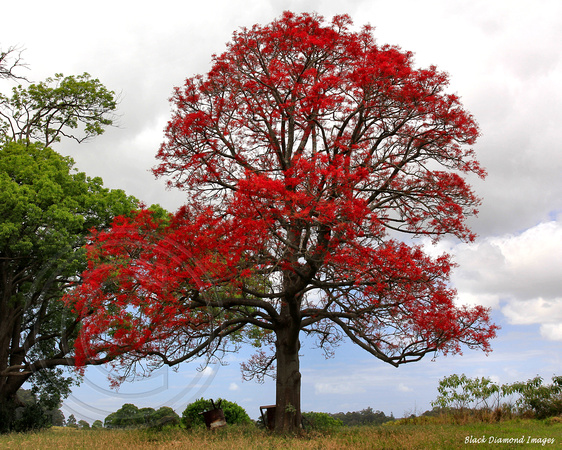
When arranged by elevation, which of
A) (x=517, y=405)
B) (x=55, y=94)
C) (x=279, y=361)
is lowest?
(x=517, y=405)

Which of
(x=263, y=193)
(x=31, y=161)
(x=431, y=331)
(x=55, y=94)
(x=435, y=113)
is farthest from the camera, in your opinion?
(x=55, y=94)

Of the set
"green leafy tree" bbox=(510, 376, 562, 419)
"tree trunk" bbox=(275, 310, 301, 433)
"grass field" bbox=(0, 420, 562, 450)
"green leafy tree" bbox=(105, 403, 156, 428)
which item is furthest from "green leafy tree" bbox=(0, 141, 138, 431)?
"green leafy tree" bbox=(510, 376, 562, 419)

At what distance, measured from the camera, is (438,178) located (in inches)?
564

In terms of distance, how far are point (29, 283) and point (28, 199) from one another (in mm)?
4178

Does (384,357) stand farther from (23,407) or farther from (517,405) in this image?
(23,407)

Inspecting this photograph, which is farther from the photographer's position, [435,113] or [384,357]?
[435,113]

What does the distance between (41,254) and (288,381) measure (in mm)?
10479

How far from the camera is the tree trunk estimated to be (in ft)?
44.1

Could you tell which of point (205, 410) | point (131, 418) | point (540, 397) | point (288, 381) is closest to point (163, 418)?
point (131, 418)

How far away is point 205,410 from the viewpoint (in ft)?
55.8

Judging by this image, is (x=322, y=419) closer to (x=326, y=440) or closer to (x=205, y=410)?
(x=205, y=410)

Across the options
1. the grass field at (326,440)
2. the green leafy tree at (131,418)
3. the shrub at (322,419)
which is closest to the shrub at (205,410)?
the green leafy tree at (131,418)

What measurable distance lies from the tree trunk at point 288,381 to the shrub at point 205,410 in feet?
10.4

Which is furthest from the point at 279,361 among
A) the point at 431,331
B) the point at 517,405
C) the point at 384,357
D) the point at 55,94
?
the point at 55,94
